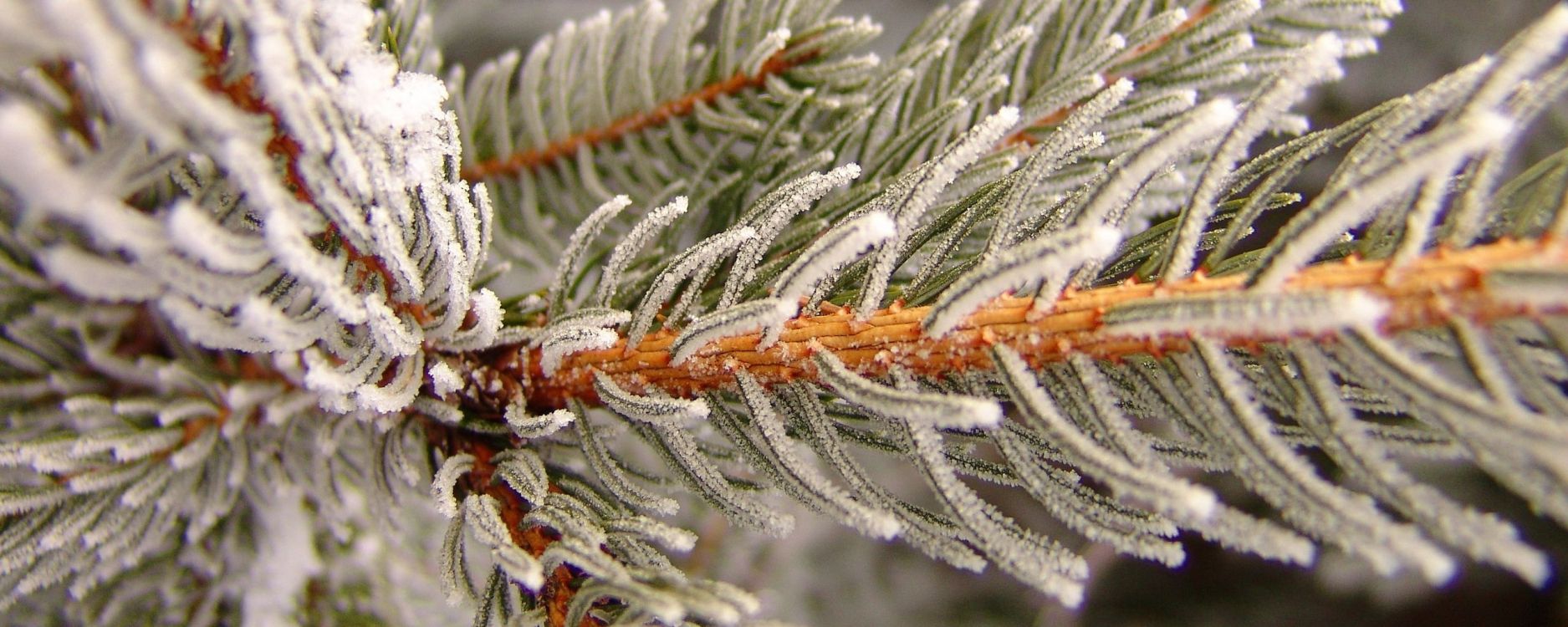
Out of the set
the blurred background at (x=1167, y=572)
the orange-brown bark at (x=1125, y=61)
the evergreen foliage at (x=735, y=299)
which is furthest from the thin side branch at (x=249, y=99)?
the blurred background at (x=1167, y=572)

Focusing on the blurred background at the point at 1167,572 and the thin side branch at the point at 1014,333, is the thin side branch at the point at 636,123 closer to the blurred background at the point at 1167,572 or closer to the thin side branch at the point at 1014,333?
the thin side branch at the point at 1014,333

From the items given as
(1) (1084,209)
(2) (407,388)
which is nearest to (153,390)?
(2) (407,388)

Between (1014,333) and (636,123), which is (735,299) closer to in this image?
(1014,333)

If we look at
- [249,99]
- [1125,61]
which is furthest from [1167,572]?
[249,99]

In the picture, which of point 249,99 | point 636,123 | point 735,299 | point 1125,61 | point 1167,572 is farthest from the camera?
point 1167,572

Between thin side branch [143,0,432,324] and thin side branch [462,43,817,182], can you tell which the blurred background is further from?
thin side branch [143,0,432,324]

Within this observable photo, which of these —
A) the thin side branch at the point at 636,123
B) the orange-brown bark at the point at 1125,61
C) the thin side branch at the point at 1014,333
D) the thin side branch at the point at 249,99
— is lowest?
the thin side branch at the point at 249,99

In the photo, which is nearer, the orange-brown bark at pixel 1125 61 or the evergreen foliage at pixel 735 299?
the evergreen foliage at pixel 735 299

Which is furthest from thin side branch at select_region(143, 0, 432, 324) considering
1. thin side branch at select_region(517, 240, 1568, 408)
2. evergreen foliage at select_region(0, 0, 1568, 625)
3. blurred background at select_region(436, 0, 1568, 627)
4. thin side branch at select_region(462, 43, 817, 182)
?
blurred background at select_region(436, 0, 1568, 627)
